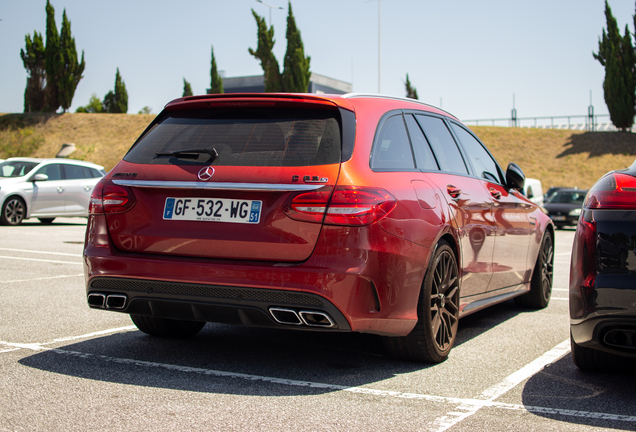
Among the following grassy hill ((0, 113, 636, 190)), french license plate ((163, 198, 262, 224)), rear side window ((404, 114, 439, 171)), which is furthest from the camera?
grassy hill ((0, 113, 636, 190))

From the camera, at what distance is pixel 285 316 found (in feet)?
12.0

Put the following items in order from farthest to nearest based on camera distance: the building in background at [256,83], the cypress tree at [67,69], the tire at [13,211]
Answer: the building in background at [256,83] → the cypress tree at [67,69] → the tire at [13,211]

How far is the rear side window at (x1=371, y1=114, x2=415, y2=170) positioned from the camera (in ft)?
13.2

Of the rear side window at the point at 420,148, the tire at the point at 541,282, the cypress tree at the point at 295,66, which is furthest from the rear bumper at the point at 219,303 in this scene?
the cypress tree at the point at 295,66

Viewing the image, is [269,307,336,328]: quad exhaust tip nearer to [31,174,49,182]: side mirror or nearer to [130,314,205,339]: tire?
[130,314,205,339]: tire

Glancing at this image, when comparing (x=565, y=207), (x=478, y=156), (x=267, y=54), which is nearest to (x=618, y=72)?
(x=267, y=54)

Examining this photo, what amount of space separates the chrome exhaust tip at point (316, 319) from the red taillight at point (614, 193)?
156cm

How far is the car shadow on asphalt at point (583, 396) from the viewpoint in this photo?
331 cm

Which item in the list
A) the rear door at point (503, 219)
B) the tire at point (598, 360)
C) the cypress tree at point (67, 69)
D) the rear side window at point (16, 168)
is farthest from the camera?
the cypress tree at point (67, 69)

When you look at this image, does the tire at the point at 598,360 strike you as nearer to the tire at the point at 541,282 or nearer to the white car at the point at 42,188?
the tire at the point at 541,282

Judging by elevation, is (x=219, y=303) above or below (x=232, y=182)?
below

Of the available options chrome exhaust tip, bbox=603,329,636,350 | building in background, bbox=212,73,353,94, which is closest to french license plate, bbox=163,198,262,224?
chrome exhaust tip, bbox=603,329,636,350

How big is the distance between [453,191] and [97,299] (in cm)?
246

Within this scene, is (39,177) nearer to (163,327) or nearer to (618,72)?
(163,327)
